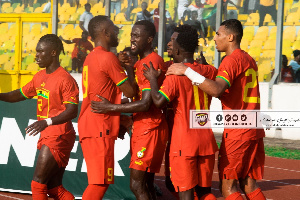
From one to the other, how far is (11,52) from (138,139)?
51.1 feet

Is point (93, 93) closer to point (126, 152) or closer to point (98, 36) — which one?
point (98, 36)

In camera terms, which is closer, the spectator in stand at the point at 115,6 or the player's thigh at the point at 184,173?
the player's thigh at the point at 184,173

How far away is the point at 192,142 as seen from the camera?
595 cm

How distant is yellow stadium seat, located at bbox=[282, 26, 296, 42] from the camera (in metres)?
16.2

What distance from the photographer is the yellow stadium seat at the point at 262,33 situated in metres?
16.8

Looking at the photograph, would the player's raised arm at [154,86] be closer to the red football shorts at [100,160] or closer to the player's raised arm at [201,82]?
the player's raised arm at [201,82]

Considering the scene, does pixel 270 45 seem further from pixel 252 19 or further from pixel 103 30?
pixel 103 30

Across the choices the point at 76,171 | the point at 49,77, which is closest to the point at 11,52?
the point at 76,171

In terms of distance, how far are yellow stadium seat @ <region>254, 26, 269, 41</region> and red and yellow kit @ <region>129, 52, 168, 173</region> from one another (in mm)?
10809

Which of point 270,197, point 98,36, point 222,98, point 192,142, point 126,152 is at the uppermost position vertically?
point 98,36

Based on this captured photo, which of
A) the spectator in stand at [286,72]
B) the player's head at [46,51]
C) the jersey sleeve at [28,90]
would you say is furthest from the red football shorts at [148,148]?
the spectator in stand at [286,72]

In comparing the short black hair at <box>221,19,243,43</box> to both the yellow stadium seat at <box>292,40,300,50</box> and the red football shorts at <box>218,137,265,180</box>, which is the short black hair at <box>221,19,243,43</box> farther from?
the yellow stadium seat at <box>292,40,300,50</box>

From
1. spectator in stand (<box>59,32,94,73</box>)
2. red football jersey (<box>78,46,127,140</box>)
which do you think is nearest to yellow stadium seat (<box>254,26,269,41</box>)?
spectator in stand (<box>59,32,94,73</box>)

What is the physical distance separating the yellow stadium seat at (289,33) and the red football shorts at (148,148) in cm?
1061
